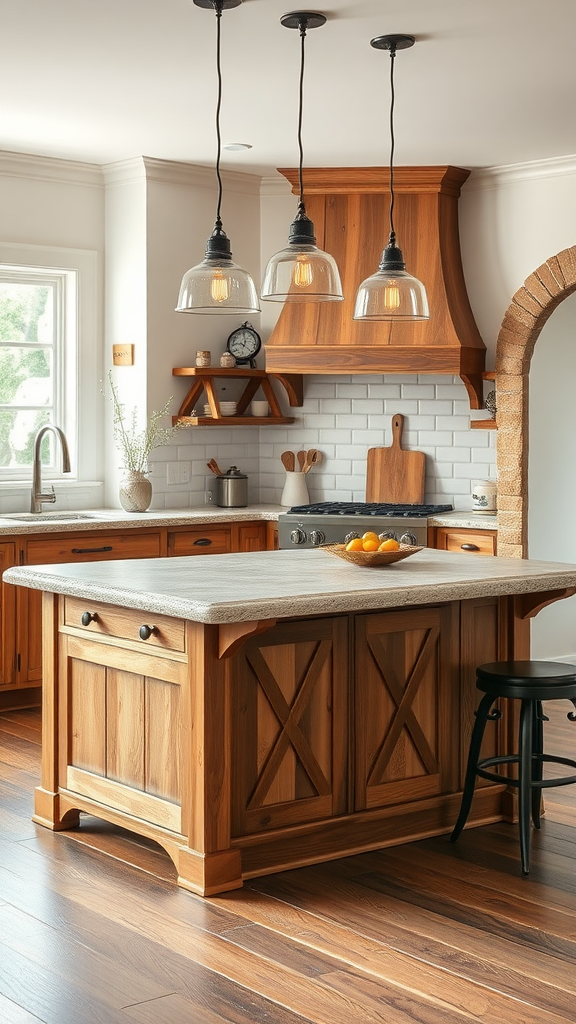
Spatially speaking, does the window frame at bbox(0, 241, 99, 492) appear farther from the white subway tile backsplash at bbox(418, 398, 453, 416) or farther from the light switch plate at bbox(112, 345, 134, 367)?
the white subway tile backsplash at bbox(418, 398, 453, 416)

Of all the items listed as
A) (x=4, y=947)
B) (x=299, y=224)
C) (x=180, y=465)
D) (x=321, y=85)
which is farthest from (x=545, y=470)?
(x=4, y=947)

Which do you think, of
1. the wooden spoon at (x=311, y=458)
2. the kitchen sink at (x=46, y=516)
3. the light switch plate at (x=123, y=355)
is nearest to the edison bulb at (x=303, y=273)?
the kitchen sink at (x=46, y=516)

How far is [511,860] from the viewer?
13.4 ft

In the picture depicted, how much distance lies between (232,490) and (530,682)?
3.56 m

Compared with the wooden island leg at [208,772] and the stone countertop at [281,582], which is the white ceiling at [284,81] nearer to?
the stone countertop at [281,582]

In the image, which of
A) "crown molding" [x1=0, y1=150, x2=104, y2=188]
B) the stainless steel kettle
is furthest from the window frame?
the stainless steel kettle

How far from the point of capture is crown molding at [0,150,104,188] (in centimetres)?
673

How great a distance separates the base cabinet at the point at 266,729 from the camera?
12.4 ft

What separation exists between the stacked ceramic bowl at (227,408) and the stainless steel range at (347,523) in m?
0.78

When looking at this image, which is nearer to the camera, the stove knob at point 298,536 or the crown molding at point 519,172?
the crown molding at point 519,172

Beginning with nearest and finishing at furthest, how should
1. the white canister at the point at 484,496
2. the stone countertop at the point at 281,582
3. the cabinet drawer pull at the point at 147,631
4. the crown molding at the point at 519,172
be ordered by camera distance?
the stone countertop at the point at 281,582, the cabinet drawer pull at the point at 147,631, the crown molding at the point at 519,172, the white canister at the point at 484,496

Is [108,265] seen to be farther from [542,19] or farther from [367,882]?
[367,882]

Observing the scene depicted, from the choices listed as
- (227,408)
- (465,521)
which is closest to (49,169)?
(227,408)

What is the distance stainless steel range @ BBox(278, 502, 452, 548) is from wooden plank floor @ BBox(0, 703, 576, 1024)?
2425 millimetres
